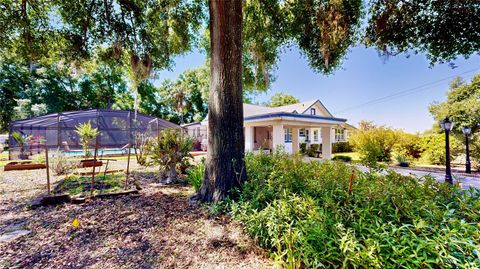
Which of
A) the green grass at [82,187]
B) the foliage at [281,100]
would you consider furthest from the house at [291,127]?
the foliage at [281,100]

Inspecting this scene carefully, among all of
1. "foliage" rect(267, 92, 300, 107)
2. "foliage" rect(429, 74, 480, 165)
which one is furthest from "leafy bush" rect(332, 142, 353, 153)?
"foliage" rect(267, 92, 300, 107)

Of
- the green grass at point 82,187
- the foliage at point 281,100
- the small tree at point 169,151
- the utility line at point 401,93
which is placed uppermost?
the foliage at point 281,100

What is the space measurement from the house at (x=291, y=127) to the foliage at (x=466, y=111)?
642 centimetres

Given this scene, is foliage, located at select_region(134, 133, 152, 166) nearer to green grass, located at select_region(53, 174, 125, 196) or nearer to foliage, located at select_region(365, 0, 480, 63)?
green grass, located at select_region(53, 174, 125, 196)

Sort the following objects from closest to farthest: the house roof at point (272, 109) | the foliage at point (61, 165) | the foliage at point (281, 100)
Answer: the foliage at point (61, 165) → the house roof at point (272, 109) → the foliage at point (281, 100)

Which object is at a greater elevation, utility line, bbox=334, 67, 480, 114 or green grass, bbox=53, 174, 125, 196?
utility line, bbox=334, 67, 480, 114

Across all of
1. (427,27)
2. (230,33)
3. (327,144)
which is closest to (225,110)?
(230,33)

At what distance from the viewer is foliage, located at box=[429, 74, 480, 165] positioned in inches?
429

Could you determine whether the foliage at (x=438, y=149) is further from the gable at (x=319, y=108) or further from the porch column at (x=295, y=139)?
the gable at (x=319, y=108)

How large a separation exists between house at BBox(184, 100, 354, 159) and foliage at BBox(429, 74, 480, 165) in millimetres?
6417

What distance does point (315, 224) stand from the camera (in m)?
1.93

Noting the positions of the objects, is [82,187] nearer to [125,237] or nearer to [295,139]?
[125,237]

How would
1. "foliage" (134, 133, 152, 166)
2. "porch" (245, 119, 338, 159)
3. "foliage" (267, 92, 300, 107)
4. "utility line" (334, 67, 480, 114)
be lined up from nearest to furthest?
"foliage" (134, 133, 152, 166)
"porch" (245, 119, 338, 159)
"utility line" (334, 67, 480, 114)
"foliage" (267, 92, 300, 107)

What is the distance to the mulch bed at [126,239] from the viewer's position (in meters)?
2.17
